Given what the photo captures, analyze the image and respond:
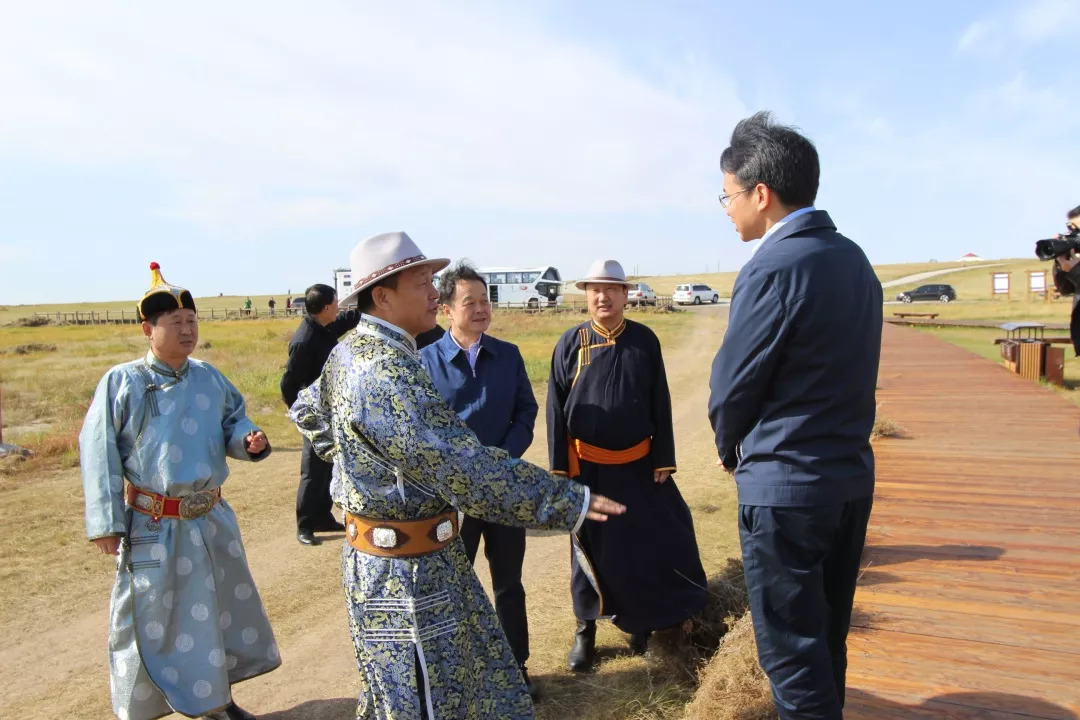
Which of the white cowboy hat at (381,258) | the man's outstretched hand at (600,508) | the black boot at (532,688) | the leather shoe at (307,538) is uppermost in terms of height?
the white cowboy hat at (381,258)

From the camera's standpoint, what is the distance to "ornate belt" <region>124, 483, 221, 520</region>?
3.08 meters

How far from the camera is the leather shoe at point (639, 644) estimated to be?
12.4 ft

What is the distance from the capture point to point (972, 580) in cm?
352

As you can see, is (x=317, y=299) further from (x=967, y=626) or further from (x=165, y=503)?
(x=967, y=626)

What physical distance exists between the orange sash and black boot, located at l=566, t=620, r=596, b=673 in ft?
2.48

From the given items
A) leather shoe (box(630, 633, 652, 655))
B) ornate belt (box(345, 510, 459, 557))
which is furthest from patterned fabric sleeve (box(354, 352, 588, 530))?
leather shoe (box(630, 633, 652, 655))

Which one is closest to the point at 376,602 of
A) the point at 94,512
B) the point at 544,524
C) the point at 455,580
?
the point at 455,580

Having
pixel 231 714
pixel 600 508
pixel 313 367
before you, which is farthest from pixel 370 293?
pixel 313 367

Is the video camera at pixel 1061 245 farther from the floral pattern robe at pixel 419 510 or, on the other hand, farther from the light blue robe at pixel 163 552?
the light blue robe at pixel 163 552

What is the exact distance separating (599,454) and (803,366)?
5.84ft

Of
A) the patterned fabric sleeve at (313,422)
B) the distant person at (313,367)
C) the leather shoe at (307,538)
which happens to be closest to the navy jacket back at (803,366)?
the patterned fabric sleeve at (313,422)

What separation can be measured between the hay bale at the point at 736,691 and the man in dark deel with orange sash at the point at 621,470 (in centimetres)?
74

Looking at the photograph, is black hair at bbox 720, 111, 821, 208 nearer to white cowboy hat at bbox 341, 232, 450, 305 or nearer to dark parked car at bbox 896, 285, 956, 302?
white cowboy hat at bbox 341, 232, 450, 305

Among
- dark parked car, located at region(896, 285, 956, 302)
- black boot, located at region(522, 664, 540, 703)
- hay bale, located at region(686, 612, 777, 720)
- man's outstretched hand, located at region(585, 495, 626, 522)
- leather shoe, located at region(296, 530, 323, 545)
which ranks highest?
dark parked car, located at region(896, 285, 956, 302)
